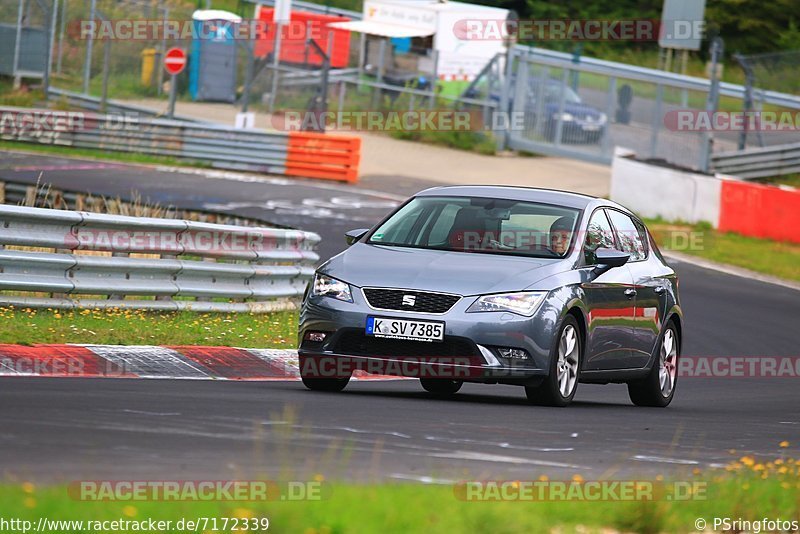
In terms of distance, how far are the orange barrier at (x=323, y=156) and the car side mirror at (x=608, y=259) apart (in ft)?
70.4

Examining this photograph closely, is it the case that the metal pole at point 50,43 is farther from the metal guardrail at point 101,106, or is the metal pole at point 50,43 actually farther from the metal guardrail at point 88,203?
the metal guardrail at point 88,203

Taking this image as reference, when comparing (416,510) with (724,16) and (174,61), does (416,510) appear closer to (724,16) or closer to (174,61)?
(174,61)

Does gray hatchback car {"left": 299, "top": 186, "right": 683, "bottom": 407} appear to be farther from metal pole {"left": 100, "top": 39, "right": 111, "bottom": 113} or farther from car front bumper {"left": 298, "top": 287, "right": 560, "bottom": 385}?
metal pole {"left": 100, "top": 39, "right": 111, "bottom": 113}

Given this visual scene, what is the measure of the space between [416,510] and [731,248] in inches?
837

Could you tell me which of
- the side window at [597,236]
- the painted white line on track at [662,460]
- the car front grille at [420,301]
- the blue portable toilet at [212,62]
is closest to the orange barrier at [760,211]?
the side window at [597,236]

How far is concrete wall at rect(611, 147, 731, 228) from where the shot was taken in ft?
90.9

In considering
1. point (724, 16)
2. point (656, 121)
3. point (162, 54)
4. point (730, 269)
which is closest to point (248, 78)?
point (162, 54)

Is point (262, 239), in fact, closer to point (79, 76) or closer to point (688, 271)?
point (688, 271)

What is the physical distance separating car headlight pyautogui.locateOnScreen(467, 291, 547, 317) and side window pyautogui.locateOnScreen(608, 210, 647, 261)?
1971 millimetres

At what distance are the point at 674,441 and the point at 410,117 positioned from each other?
3135cm

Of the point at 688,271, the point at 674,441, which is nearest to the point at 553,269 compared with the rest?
the point at 674,441

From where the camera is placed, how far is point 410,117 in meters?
39.8

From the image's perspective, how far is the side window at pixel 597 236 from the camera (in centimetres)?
1082

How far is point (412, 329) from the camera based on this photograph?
9.66 meters
